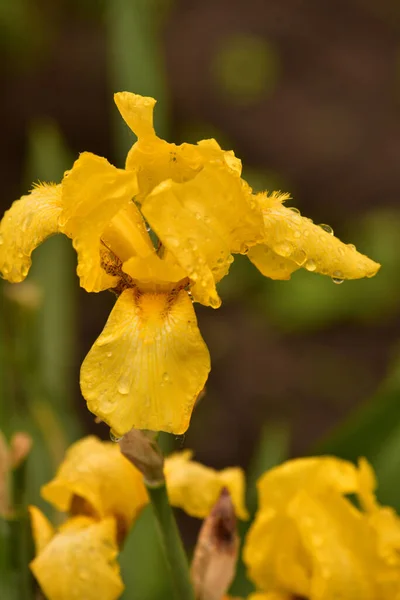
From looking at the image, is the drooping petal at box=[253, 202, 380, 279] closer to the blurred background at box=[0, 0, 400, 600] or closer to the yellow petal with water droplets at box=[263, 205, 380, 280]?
the yellow petal with water droplets at box=[263, 205, 380, 280]

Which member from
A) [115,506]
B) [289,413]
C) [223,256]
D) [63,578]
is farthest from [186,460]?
[289,413]

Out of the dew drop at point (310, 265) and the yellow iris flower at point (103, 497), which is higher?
the dew drop at point (310, 265)

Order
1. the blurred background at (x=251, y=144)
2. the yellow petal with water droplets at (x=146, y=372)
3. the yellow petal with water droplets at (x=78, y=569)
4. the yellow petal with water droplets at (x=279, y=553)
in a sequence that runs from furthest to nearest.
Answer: the blurred background at (x=251, y=144) → the yellow petal with water droplets at (x=279, y=553) → the yellow petal with water droplets at (x=78, y=569) → the yellow petal with water droplets at (x=146, y=372)

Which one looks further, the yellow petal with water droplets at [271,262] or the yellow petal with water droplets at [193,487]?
the yellow petal with water droplets at [193,487]

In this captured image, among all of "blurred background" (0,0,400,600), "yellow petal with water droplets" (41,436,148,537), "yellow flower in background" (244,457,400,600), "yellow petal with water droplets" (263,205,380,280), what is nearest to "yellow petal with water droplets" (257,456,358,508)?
"yellow flower in background" (244,457,400,600)

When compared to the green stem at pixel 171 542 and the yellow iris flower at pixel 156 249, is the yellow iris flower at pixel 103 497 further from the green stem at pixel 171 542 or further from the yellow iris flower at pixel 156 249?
the yellow iris flower at pixel 156 249

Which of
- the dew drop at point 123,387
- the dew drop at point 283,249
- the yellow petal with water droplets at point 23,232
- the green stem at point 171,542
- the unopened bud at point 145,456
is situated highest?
the dew drop at point 283,249

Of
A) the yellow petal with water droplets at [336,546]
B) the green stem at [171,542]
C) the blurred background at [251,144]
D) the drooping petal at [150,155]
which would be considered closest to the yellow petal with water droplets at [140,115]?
the drooping petal at [150,155]

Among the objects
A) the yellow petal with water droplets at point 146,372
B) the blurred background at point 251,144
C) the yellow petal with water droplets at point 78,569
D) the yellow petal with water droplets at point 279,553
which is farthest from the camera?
the blurred background at point 251,144
